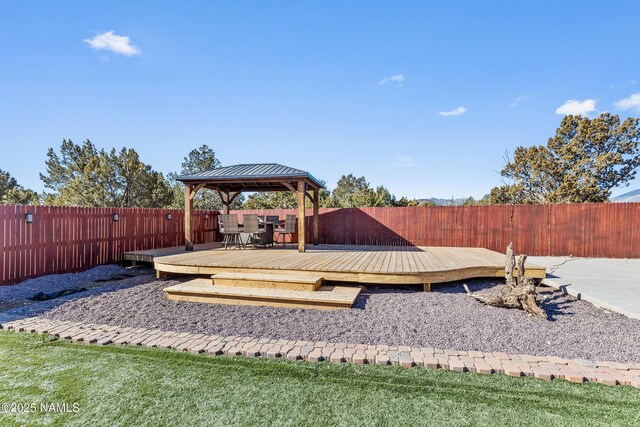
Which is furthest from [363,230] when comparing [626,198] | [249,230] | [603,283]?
[626,198]

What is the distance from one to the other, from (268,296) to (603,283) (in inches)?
215

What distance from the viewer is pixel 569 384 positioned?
2250 mm

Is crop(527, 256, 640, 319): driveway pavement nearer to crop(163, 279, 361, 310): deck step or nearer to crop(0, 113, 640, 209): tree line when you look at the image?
crop(163, 279, 361, 310): deck step

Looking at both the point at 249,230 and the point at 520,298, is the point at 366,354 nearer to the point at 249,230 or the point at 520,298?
the point at 520,298

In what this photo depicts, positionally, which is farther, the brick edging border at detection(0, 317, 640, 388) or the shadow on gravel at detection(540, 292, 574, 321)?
the shadow on gravel at detection(540, 292, 574, 321)

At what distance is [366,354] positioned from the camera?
2682 millimetres

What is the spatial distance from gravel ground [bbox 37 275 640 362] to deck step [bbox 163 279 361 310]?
4.9 inches

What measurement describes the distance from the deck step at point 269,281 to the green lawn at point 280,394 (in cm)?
Answer: 183

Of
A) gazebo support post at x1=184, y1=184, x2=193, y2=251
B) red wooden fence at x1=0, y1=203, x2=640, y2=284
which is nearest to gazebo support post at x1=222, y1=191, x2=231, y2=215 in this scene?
A: red wooden fence at x1=0, y1=203, x2=640, y2=284

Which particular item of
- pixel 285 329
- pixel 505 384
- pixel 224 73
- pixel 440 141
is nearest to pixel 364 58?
pixel 224 73

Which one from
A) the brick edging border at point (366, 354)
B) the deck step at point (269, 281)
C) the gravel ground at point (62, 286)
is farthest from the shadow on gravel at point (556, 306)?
the gravel ground at point (62, 286)

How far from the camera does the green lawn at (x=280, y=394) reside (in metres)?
1.87

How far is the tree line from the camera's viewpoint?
1808 cm

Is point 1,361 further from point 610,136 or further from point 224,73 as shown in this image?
point 610,136
